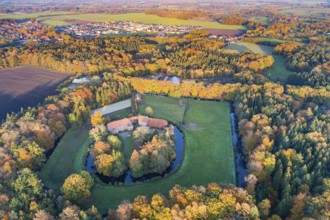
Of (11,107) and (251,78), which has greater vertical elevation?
(251,78)

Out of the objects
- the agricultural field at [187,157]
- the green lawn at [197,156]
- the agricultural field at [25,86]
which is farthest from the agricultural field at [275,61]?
the agricultural field at [25,86]

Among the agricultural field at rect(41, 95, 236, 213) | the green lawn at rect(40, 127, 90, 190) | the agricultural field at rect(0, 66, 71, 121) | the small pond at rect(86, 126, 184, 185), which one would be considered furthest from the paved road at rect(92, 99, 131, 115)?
the agricultural field at rect(0, 66, 71, 121)

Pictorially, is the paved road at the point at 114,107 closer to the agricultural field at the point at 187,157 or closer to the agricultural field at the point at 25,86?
the agricultural field at the point at 187,157

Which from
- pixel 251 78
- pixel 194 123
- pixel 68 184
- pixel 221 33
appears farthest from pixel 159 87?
pixel 221 33

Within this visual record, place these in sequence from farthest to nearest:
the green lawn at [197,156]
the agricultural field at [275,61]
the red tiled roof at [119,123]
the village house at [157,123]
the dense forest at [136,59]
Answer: the agricultural field at [275,61], the dense forest at [136,59], the village house at [157,123], the red tiled roof at [119,123], the green lawn at [197,156]

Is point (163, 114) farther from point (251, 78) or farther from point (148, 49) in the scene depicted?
point (148, 49)

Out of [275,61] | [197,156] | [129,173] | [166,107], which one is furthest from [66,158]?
[275,61]
